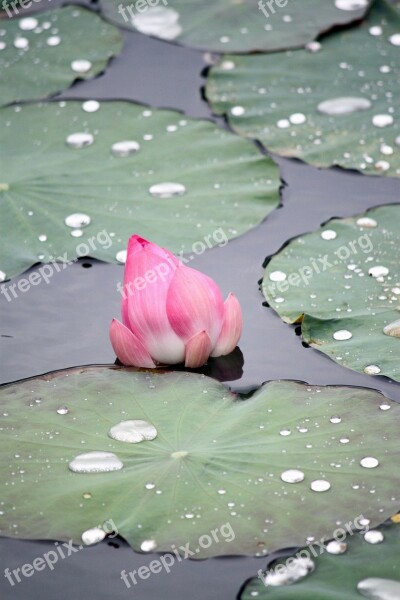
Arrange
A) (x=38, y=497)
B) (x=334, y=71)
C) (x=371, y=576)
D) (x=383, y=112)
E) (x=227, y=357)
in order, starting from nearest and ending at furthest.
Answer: (x=371, y=576) < (x=38, y=497) < (x=227, y=357) < (x=383, y=112) < (x=334, y=71)

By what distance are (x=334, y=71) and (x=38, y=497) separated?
1.60 m

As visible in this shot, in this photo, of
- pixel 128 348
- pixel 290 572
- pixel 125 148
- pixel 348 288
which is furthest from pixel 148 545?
pixel 125 148

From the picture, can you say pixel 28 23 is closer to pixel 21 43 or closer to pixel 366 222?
pixel 21 43

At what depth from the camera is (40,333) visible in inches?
75.5

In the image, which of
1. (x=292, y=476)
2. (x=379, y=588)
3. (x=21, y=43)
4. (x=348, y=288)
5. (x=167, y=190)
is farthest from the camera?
(x=21, y=43)

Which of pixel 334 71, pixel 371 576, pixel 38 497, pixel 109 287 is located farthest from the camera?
pixel 334 71

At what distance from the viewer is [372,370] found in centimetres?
173

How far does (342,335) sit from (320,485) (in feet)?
1.33

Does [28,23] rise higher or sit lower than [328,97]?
higher

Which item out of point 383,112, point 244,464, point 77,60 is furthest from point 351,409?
point 77,60

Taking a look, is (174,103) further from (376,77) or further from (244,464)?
(244,464)

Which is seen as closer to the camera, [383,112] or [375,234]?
[375,234]

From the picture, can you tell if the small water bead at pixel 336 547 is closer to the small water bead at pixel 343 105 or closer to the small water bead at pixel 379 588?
the small water bead at pixel 379 588

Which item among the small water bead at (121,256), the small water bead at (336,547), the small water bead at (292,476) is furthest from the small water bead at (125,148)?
the small water bead at (336,547)
